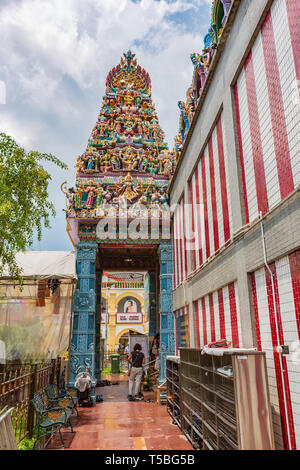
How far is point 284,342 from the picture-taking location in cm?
367

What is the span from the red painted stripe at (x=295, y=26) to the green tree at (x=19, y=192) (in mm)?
5717

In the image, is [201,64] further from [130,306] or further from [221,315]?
[130,306]

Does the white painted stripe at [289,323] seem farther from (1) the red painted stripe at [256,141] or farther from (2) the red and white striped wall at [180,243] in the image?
(2) the red and white striped wall at [180,243]

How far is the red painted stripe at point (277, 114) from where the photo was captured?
148 inches

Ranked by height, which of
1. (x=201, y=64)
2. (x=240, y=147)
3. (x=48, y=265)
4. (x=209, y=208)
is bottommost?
(x=48, y=265)

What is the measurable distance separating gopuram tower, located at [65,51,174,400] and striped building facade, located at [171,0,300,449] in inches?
146

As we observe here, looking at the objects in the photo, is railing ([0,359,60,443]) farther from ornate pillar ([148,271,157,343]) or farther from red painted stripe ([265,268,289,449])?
ornate pillar ([148,271,157,343])

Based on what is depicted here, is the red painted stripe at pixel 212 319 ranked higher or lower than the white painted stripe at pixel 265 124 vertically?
lower

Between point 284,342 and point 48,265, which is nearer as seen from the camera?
point 284,342

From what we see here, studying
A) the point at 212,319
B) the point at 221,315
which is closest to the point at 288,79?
the point at 221,315

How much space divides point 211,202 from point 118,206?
4.87 meters

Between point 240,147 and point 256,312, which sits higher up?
point 240,147

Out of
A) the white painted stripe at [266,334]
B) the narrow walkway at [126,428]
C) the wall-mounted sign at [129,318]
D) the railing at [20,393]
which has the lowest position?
the narrow walkway at [126,428]

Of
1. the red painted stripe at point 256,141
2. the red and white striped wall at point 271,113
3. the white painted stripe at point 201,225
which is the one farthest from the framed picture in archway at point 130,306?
the red painted stripe at point 256,141
